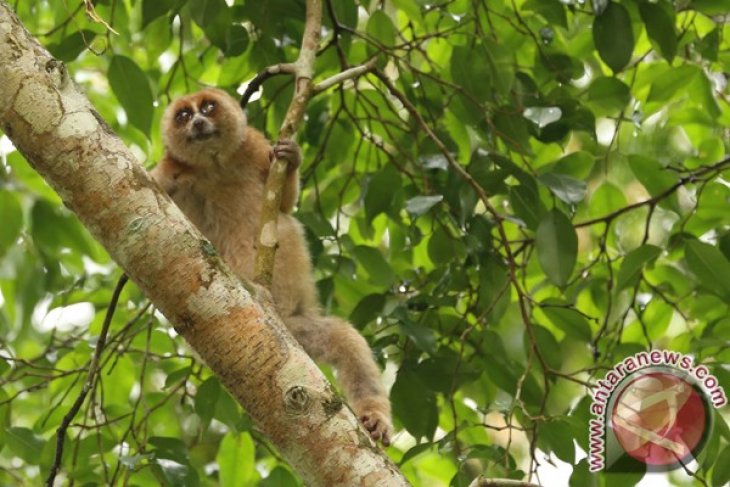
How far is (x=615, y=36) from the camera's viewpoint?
4.66 m

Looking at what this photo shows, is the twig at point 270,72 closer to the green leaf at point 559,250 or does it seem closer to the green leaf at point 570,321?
the green leaf at point 559,250

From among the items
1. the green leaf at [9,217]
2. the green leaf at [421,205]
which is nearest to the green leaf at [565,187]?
the green leaf at [421,205]

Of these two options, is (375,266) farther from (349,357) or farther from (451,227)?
(451,227)

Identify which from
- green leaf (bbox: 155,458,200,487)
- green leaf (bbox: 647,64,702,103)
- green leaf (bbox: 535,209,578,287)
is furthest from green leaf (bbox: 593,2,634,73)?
green leaf (bbox: 155,458,200,487)

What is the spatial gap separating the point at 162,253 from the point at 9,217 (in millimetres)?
1988

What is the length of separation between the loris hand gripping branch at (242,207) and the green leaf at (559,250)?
0.96 meters

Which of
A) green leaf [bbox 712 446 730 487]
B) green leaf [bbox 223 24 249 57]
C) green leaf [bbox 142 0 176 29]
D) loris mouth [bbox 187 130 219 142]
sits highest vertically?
green leaf [bbox 142 0 176 29]

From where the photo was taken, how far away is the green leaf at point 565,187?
4230 millimetres

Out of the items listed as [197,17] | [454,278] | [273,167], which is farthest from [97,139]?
[454,278]

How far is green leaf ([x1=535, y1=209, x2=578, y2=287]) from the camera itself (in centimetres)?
432

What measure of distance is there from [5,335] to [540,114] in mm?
3449

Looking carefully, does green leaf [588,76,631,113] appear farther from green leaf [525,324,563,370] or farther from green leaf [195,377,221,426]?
green leaf [195,377,221,426]

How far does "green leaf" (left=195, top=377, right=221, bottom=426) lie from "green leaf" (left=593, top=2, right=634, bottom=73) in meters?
2.23

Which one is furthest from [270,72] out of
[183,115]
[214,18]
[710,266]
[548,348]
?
[710,266]
